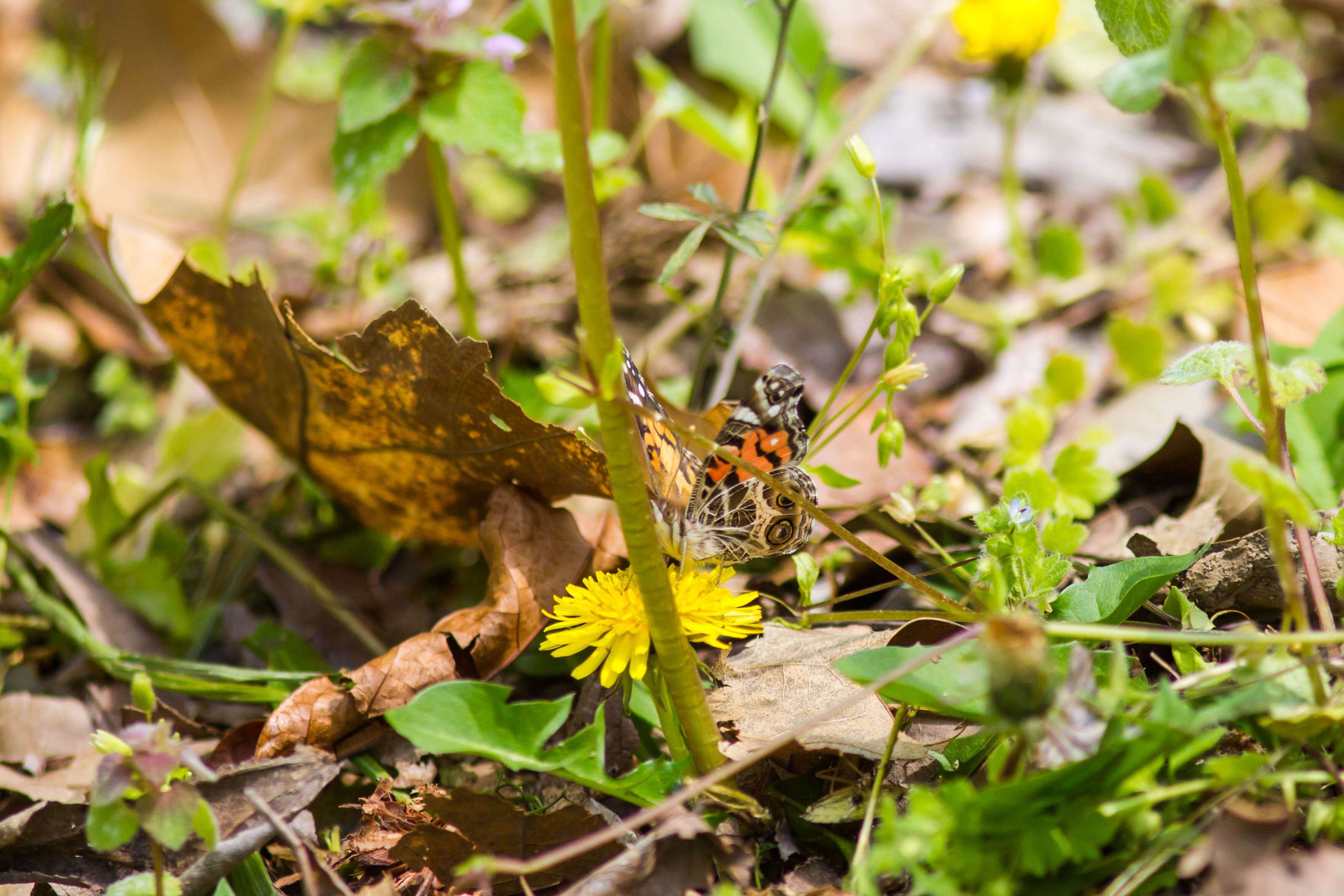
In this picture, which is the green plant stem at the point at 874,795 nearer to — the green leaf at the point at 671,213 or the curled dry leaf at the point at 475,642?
the curled dry leaf at the point at 475,642

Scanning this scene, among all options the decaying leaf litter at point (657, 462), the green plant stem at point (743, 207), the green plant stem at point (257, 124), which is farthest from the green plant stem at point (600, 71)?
the green plant stem at point (257, 124)

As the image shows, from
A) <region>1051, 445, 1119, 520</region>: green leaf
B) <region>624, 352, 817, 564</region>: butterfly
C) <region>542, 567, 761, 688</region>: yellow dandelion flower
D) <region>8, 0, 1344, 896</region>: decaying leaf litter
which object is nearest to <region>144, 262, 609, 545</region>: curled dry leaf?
<region>8, 0, 1344, 896</region>: decaying leaf litter

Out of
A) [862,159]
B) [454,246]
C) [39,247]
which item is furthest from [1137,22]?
[39,247]

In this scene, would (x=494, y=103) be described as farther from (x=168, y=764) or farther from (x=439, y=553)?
(x=168, y=764)

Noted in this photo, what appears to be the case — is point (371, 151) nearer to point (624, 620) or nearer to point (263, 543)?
point (263, 543)

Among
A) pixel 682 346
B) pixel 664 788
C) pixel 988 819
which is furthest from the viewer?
pixel 682 346

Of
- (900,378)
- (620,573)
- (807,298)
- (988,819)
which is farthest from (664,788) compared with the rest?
(807,298)
